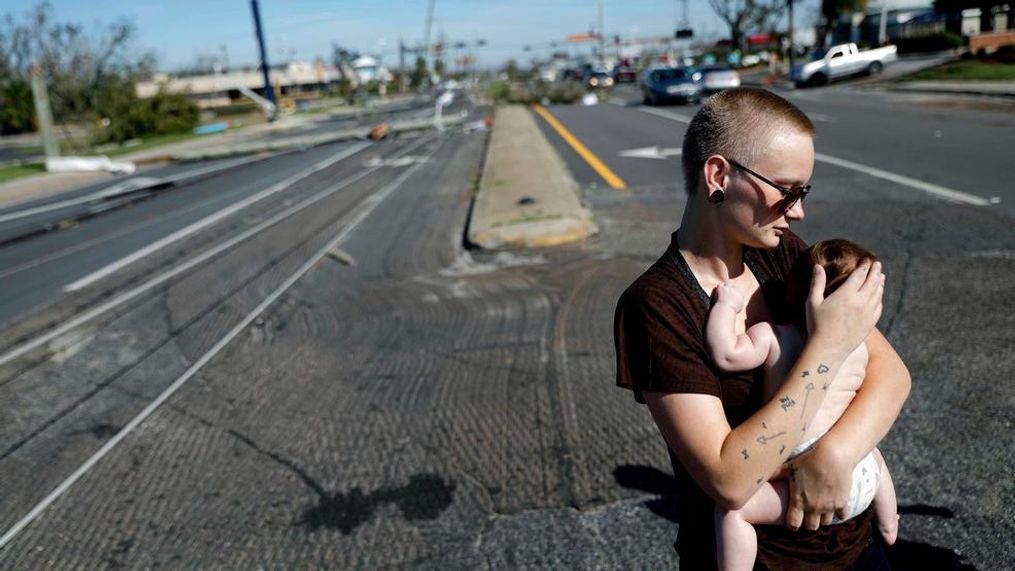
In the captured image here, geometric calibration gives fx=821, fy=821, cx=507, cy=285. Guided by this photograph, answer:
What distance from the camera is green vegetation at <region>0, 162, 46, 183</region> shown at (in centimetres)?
2511

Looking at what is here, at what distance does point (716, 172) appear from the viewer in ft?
5.73

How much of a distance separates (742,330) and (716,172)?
35 centimetres

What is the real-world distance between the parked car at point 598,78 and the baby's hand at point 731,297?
4821 centimetres

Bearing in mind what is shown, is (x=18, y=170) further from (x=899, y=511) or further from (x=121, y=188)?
(x=899, y=511)

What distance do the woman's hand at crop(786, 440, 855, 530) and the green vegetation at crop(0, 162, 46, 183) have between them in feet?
89.2

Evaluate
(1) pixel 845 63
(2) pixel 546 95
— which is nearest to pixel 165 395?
(1) pixel 845 63

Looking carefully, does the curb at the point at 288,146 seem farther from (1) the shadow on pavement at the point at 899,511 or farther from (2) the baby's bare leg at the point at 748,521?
(2) the baby's bare leg at the point at 748,521

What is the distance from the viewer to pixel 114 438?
4.76 meters

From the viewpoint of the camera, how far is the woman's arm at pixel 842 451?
1.70 metres

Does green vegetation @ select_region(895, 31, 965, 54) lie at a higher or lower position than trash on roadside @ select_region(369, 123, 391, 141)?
higher

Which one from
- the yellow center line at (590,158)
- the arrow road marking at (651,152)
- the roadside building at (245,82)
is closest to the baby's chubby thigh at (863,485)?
the yellow center line at (590,158)

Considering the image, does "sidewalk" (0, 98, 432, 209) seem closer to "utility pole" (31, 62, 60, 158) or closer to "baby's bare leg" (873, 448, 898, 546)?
"utility pole" (31, 62, 60, 158)

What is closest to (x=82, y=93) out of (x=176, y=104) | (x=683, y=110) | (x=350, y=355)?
(x=176, y=104)

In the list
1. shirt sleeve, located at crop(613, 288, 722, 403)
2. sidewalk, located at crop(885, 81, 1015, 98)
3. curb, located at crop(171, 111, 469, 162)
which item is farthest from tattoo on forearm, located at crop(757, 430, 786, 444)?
curb, located at crop(171, 111, 469, 162)
